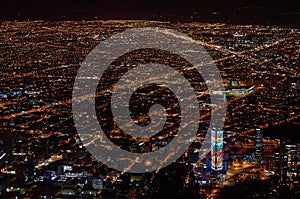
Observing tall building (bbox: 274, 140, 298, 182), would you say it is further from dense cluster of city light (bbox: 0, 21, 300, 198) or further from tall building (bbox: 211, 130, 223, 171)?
tall building (bbox: 211, 130, 223, 171)

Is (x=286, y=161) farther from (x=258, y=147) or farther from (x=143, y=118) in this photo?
(x=143, y=118)

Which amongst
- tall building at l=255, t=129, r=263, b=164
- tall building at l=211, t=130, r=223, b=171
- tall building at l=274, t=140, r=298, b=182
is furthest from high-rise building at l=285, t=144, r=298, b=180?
tall building at l=211, t=130, r=223, b=171

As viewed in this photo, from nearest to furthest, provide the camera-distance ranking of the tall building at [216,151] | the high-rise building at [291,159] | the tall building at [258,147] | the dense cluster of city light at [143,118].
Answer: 1. the dense cluster of city light at [143,118]
2. the high-rise building at [291,159]
3. the tall building at [216,151]
4. the tall building at [258,147]

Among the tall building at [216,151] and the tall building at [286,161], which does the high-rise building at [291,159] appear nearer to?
the tall building at [286,161]

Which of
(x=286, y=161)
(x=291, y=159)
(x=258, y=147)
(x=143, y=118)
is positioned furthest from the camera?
(x=143, y=118)

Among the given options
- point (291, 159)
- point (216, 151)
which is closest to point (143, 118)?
point (216, 151)

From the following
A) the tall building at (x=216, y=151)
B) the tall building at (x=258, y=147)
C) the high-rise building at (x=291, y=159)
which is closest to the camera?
the high-rise building at (x=291, y=159)

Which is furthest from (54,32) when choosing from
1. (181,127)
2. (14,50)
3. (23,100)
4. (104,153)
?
(104,153)

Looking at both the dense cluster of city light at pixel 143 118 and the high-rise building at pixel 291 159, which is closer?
the dense cluster of city light at pixel 143 118

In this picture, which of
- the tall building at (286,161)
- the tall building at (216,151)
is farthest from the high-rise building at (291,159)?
the tall building at (216,151)
